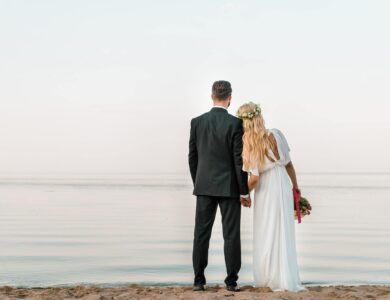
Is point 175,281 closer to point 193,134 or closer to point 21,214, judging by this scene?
point 193,134

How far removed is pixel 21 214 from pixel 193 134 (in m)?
14.1

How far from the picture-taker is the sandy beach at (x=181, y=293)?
23.6ft

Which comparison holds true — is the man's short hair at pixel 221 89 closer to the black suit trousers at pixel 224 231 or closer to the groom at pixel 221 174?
the groom at pixel 221 174

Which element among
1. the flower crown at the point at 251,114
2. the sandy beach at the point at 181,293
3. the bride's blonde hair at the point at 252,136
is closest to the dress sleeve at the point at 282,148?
the bride's blonde hair at the point at 252,136

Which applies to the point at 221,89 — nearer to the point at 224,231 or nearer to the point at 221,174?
the point at 221,174

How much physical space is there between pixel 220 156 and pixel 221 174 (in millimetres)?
180

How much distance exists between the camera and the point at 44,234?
1522 cm

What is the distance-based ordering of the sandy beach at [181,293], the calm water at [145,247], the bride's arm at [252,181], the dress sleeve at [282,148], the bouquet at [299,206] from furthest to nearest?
1. the calm water at [145,247]
2. the bouquet at [299,206]
3. the dress sleeve at [282,148]
4. the bride's arm at [252,181]
5. the sandy beach at [181,293]

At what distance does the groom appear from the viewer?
738 cm

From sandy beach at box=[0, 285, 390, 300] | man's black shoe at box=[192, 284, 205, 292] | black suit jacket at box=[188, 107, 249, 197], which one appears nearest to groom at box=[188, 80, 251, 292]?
black suit jacket at box=[188, 107, 249, 197]

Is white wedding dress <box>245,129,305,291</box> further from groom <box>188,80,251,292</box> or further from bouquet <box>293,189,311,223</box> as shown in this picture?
groom <box>188,80,251,292</box>

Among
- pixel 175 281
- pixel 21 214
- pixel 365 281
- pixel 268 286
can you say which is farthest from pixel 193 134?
pixel 21 214

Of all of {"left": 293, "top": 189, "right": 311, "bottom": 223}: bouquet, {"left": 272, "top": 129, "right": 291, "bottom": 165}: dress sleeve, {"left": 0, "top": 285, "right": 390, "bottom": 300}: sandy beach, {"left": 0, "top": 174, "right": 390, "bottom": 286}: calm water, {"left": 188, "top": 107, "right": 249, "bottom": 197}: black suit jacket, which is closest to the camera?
{"left": 0, "top": 285, "right": 390, "bottom": 300}: sandy beach

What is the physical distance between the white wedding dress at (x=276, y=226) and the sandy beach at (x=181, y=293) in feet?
0.76
